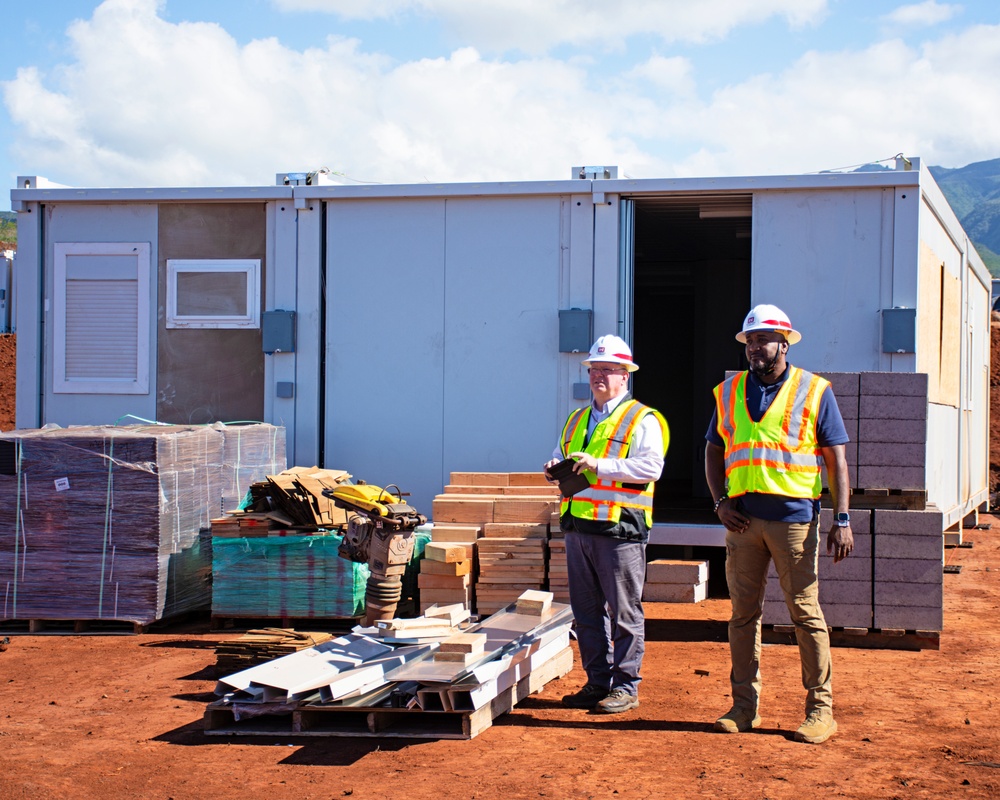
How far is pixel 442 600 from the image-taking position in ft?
32.2

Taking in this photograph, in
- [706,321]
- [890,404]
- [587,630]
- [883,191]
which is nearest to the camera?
[587,630]

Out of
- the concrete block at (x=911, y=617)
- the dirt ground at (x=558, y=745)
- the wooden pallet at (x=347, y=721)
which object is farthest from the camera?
the concrete block at (x=911, y=617)

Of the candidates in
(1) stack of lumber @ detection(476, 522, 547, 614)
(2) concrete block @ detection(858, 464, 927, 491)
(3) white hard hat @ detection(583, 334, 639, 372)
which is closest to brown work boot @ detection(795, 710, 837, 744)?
(3) white hard hat @ detection(583, 334, 639, 372)

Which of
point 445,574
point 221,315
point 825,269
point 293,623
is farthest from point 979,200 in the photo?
point 293,623

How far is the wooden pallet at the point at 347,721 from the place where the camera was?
6.45m

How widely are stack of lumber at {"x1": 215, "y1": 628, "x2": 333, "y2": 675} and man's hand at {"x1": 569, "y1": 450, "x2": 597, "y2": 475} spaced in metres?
2.56

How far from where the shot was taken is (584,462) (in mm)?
6672

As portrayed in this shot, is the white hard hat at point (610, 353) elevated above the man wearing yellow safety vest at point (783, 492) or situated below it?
above

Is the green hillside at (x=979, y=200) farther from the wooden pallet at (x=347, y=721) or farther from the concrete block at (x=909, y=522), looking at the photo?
the wooden pallet at (x=347, y=721)

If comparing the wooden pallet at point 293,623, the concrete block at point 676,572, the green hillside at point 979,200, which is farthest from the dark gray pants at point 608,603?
the green hillside at point 979,200

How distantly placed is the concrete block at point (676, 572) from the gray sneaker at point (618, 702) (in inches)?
157

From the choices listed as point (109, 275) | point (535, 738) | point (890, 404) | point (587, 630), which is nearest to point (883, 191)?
point (890, 404)

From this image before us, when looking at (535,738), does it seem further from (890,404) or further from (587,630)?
(890,404)

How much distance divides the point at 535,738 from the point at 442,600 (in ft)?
11.4
